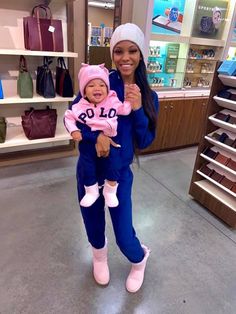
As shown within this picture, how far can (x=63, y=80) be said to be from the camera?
2592 millimetres

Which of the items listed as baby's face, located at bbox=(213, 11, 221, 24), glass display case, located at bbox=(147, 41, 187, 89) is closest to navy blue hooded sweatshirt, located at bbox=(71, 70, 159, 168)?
glass display case, located at bbox=(147, 41, 187, 89)

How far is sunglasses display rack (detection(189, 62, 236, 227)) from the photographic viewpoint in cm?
208

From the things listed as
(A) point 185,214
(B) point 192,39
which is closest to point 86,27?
(B) point 192,39

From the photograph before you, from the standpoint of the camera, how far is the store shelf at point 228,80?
1942 millimetres

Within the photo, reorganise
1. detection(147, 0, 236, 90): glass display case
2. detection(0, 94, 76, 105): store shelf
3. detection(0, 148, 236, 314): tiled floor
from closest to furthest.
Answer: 1. detection(0, 148, 236, 314): tiled floor
2. detection(0, 94, 76, 105): store shelf
3. detection(147, 0, 236, 90): glass display case

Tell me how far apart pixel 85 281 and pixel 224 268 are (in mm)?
990

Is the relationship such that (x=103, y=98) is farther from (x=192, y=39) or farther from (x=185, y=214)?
(x=192, y=39)

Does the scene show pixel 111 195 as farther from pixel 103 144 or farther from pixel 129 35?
pixel 129 35

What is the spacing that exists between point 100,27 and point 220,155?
1.96 meters

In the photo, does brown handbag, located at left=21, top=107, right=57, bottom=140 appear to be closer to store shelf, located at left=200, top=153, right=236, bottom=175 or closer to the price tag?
the price tag

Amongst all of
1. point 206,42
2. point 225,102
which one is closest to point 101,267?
point 225,102

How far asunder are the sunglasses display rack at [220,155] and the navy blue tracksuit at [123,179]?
1086 millimetres

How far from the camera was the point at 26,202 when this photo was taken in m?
2.33

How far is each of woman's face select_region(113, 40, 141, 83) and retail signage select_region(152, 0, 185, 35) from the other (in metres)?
2.26
